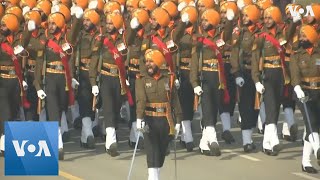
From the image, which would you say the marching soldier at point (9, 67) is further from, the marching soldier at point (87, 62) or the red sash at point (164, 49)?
the red sash at point (164, 49)

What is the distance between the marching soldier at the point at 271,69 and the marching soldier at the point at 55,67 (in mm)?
3287

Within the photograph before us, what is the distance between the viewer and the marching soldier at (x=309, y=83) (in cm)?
2397

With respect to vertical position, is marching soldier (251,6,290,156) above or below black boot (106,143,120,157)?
above

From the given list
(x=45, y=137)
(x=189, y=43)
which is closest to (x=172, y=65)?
(x=189, y=43)

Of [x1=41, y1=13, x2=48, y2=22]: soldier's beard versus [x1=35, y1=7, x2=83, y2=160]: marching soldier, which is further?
[x1=41, y1=13, x2=48, y2=22]: soldier's beard

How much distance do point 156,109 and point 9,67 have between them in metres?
3.88

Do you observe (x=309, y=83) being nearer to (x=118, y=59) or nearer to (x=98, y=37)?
(x=118, y=59)

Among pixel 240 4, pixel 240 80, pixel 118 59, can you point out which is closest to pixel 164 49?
pixel 118 59

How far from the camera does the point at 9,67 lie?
82.0 feet

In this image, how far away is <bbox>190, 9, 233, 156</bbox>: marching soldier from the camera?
25484 millimetres

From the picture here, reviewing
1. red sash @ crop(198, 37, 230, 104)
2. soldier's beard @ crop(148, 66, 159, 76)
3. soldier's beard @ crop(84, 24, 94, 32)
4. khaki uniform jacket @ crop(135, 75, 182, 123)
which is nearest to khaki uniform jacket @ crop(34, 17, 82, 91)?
soldier's beard @ crop(84, 24, 94, 32)

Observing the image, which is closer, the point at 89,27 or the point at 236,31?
the point at 89,27

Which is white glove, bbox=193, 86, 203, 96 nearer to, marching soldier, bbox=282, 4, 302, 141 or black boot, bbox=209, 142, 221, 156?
black boot, bbox=209, 142, 221, 156

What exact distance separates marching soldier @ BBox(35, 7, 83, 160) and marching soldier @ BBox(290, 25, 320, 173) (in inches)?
161
